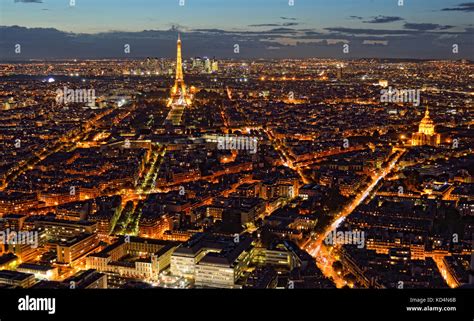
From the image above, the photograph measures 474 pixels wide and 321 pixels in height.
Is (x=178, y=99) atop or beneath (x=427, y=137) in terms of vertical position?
atop

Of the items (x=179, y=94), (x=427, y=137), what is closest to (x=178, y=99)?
(x=179, y=94)

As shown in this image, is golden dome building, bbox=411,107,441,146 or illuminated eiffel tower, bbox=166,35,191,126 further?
illuminated eiffel tower, bbox=166,35,191,126

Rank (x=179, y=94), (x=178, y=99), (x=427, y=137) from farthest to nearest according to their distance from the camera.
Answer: (x=179, y=94)
(x=178, y=99)
(x=427, y=137)

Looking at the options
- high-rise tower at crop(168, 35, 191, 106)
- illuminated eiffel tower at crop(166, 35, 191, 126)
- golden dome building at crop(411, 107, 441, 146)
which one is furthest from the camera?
high-rise tower at crop(168, 35, 191, 106)

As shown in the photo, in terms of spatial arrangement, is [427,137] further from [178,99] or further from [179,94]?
[179,94]

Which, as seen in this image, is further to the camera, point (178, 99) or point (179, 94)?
point (179, 94)

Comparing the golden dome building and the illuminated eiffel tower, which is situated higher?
the illuminated eiffel tower

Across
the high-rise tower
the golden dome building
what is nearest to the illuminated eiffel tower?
the high-rise tower

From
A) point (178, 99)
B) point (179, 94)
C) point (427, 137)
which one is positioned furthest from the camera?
point (179, 94)

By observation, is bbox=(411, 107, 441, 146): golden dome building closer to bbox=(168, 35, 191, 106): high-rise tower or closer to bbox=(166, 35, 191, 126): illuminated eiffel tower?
bbox=(166, 35, 191, 126): illuminated eiffel tower

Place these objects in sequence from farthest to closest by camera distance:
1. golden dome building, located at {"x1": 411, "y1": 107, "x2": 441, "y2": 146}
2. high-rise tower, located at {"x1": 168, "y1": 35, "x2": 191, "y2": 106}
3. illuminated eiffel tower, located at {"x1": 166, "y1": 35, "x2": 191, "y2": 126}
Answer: high-rise tower, located at {"x1": 168, "y1": 35, "x2": 191, "y2": 106}
illuminated eiffel tower, located at {"x1": 166, "y1": 35, "x2": 191, "y2": 126}
golden dome building, located at {"x1": 411, "y1": 107, "x2": 441, "y2": 146}

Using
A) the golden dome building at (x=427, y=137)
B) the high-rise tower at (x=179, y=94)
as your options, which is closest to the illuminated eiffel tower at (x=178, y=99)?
the high-rise tower at (x=179, y=94)

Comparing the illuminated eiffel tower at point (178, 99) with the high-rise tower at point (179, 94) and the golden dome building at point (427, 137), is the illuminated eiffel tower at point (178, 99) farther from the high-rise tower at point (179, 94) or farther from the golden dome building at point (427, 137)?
the golden dome building at point (427, 137)
